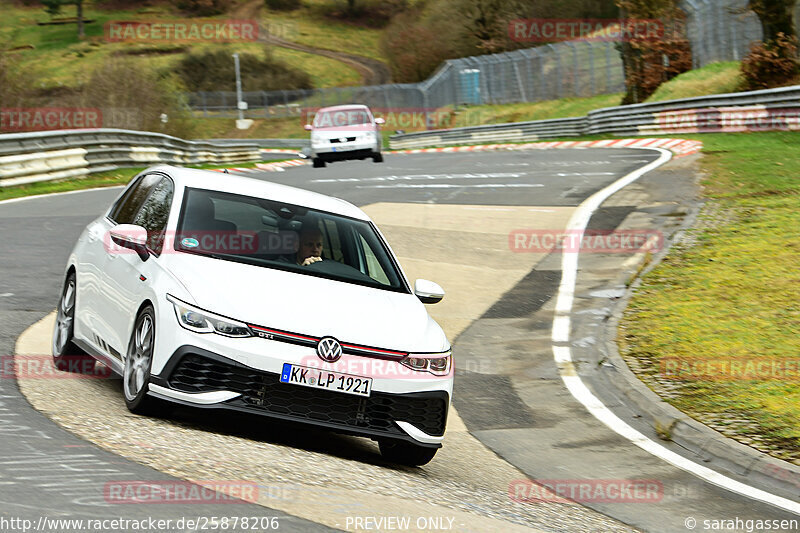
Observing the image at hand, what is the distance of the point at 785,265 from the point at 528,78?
4803 cm

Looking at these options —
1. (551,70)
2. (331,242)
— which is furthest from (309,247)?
(551,70)

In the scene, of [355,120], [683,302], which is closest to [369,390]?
[683,302]

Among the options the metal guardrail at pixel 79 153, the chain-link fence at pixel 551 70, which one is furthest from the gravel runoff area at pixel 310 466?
the chain-link fence at pixel 551 70

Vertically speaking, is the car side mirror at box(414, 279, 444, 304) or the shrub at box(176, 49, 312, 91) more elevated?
the shrub at box(176, 49, 312, 91)

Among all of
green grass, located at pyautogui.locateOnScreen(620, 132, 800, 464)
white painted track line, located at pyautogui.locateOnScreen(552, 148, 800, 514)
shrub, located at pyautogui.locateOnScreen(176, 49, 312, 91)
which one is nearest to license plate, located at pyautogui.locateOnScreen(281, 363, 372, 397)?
white painted track line, located at pyautogui.locateOnScreen(552, 148, 800, 514)

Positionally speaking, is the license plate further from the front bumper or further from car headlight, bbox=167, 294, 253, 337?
car headlight, bbox=167, 294, 253, 337

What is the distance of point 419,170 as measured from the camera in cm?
2856

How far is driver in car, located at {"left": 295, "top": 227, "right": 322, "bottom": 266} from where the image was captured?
751 centimetres

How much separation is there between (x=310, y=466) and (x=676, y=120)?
31.9 metres

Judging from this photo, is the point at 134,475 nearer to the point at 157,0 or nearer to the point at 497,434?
the point at 497,434

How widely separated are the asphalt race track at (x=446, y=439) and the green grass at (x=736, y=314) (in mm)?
543

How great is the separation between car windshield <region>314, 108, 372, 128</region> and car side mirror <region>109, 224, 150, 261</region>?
24950 mm

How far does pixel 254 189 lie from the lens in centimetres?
794

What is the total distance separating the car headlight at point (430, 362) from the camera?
6.74 metres
